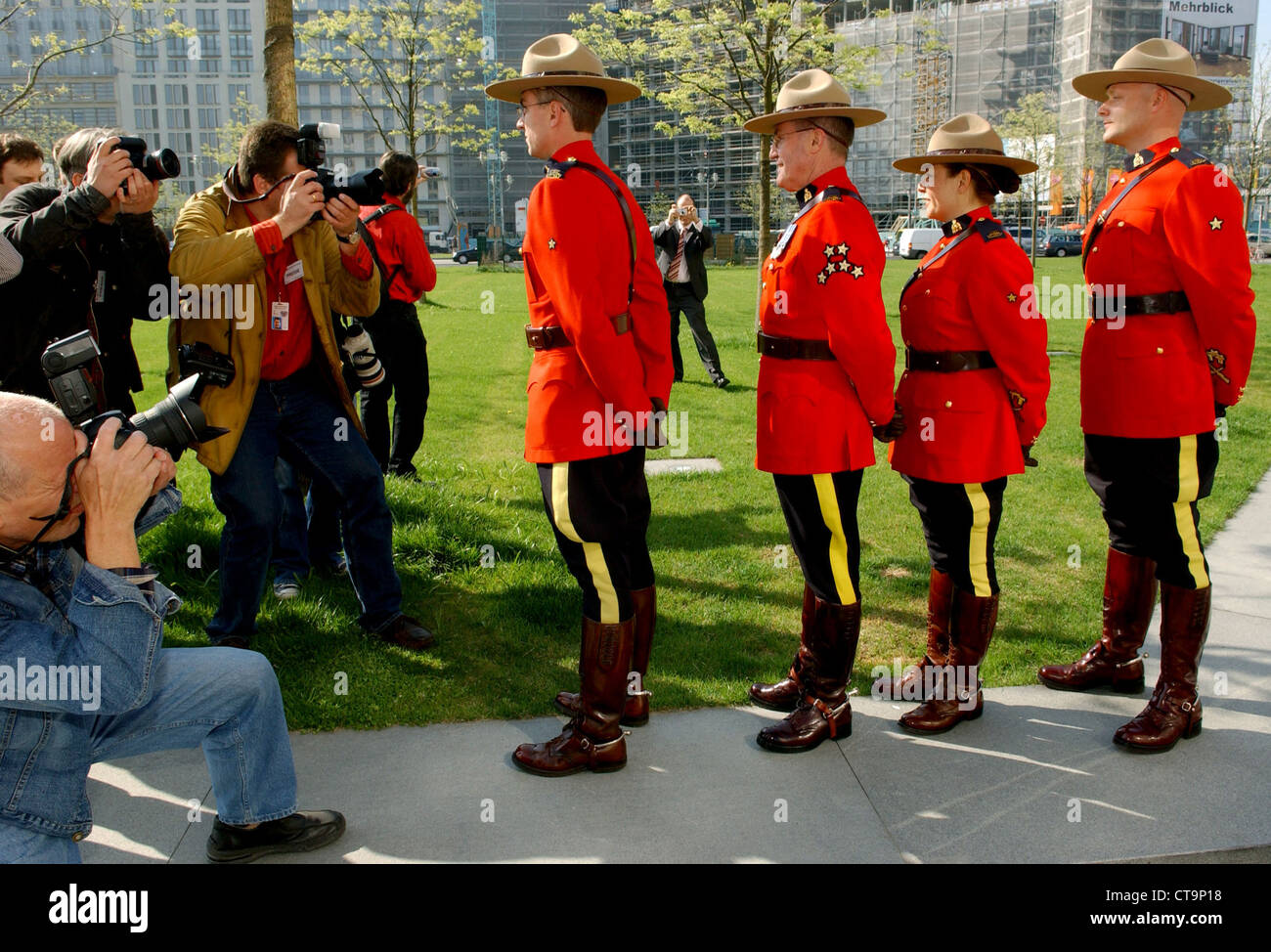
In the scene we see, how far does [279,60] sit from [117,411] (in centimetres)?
432

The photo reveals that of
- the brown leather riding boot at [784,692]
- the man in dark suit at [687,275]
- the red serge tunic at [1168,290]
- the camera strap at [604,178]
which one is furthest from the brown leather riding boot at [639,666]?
the man in dark suit at [687,275]

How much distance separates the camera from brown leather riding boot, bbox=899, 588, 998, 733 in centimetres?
393

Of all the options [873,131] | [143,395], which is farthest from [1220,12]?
[143,395]

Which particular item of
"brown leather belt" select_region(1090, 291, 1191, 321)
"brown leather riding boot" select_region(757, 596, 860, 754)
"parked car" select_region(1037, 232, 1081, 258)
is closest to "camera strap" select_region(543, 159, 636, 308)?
"brown leather riding boot" select_region(757, 596, 860, 754)

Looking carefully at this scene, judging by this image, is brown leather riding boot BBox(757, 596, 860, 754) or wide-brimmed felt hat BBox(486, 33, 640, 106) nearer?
wide-brimmed felt hat BBox(486, 33, 640, 106)

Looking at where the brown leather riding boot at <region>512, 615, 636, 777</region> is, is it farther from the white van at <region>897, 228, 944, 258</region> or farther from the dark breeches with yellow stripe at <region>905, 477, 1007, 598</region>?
the white van at <region>897, 228, 944, 258</region>

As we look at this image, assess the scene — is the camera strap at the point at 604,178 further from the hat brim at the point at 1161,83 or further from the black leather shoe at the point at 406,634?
the black leather shoe at the point at 406,634

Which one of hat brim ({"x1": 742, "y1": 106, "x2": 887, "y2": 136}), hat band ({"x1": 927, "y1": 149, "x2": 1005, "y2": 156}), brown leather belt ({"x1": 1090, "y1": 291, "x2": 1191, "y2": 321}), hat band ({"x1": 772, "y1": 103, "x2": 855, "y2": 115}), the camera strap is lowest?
brown leather belt ({"x1": 1090, "y1": 291, "x2": 1191, "y2": 321})

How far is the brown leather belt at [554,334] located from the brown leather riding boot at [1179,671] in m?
2.20

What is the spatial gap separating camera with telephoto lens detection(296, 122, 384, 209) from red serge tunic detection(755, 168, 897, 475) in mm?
1683

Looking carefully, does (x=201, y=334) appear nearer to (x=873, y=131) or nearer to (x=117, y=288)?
(x=117, y=288)

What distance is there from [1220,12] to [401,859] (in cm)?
9208

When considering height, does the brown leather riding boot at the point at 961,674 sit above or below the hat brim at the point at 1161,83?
below

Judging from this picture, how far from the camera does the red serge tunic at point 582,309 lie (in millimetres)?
3328
